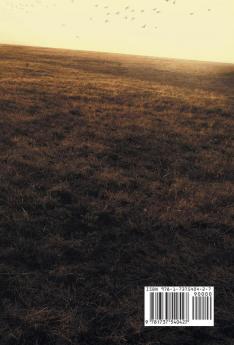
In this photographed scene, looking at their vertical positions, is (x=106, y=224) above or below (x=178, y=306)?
above

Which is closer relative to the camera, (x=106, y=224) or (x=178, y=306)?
(x=178, y=306)

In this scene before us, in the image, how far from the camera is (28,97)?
2059 centimetres

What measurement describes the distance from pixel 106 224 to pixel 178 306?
2.84 meters

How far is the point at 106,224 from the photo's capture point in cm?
818

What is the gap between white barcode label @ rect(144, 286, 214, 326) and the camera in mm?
5699

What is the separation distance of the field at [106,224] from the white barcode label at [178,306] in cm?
14

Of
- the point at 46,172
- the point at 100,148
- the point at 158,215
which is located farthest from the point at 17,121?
the point at 158,215

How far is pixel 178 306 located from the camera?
19.0 feet

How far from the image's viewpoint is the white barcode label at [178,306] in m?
5.70

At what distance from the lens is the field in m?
5.61

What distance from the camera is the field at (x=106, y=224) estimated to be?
18.4 ft

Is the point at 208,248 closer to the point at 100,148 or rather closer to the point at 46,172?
the point at 46,172

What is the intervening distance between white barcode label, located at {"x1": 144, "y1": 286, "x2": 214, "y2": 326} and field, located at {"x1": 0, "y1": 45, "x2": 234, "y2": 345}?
0.14 metres

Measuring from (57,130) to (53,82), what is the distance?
1288cm
